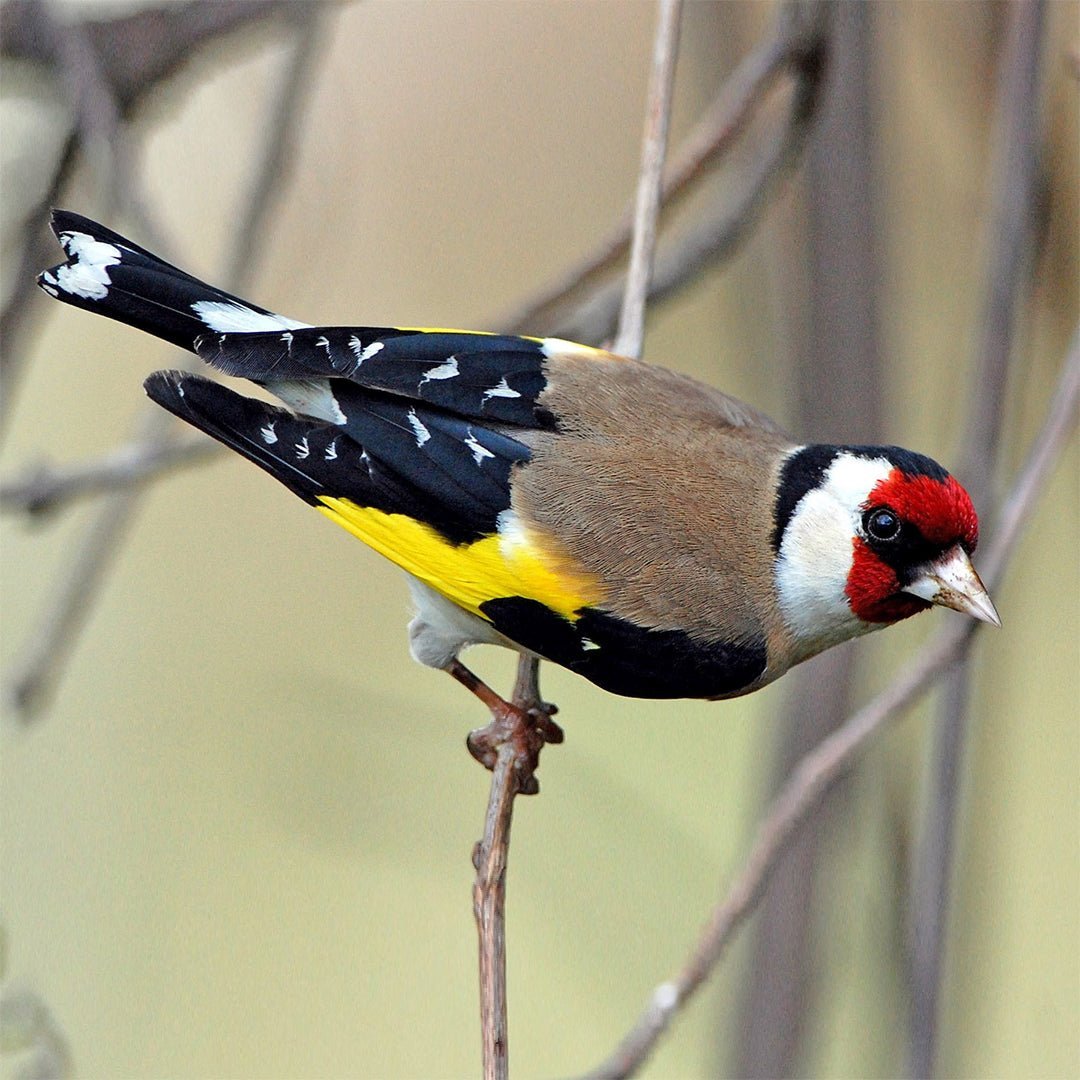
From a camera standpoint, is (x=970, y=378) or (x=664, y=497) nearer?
(x=664, y=497)

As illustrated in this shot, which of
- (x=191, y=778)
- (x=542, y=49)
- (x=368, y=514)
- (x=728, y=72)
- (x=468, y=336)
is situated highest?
(x=542, y=49)

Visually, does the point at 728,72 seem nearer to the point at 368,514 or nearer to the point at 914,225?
the point at 914,225

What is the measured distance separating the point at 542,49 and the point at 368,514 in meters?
2.59

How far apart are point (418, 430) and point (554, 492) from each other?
0.68ft

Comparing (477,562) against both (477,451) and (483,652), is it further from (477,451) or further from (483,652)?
(483,652)

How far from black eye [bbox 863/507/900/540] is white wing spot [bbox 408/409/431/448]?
0.63m

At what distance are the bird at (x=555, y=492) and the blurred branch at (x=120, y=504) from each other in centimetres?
48

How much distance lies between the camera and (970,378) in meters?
2.34

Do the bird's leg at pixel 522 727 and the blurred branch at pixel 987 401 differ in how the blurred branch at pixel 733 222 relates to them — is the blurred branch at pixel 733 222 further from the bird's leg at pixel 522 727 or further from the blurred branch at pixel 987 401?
the bird's leg at pixel 522 727

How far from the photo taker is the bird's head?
Result: 182 cm

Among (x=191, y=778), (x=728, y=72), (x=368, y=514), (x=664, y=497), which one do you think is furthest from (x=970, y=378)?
(x=191, y=778)

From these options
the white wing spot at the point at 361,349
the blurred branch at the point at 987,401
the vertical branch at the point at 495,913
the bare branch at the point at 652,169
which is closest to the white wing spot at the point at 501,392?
the white wing spot at the point at 361,349

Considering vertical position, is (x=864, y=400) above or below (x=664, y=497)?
above

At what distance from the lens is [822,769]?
1.65m
